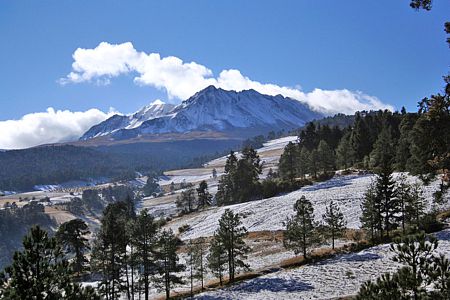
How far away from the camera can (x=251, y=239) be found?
76938 millimetres

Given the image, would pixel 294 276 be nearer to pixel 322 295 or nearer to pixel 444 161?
pixel 322 295

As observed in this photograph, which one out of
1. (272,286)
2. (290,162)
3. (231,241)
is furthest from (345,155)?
(272,286)

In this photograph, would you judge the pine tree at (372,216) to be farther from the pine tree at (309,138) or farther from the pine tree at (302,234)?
the pine tree at (309,138)

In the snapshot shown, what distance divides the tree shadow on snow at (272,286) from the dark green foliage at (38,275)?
87.3 feet

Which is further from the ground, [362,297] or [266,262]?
[362,297]

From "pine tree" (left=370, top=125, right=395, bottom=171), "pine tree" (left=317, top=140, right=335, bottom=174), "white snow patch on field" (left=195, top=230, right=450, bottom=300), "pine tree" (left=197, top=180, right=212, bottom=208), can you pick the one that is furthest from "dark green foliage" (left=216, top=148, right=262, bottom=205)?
"white snow patch on field" (left=195, top=230, right=450, bottom=300)

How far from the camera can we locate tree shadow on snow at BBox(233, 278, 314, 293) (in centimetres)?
4331

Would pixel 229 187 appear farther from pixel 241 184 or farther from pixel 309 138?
pixel 309 138

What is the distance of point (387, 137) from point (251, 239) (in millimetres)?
46268

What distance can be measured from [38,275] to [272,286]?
30.2 meters

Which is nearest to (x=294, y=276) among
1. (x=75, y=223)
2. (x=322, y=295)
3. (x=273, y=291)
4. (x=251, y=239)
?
(x=273, y=291)

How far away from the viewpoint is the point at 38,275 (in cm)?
2019

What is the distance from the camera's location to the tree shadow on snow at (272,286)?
43.3m

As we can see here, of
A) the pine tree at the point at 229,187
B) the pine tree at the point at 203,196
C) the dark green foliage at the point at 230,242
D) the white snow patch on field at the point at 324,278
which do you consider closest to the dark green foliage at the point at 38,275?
the white snow patch on field at the point at 324,278
